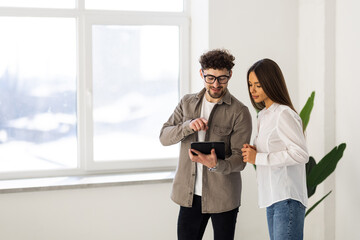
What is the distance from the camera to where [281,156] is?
195 centimetres

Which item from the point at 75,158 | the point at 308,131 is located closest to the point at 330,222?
the point at 308,131

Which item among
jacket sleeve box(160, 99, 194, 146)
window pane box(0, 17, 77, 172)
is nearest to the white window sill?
window pane box(0, 17, 77, 172)

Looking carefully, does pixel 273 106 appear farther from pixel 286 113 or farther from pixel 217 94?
pixel 217 94

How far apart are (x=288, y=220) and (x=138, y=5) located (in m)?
2.28

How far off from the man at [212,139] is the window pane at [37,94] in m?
1.43

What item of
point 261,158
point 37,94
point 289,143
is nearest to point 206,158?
point 261,158

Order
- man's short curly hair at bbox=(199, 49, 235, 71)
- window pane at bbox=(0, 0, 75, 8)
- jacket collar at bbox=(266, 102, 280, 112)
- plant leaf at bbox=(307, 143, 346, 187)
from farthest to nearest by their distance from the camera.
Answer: window pane at bbox=(0, 0, 75, 8) < plant leaf at bbox=(307, 143, 346, 187) < man's short curly hair at bbox=(199, 49, 235, 71) < jacket collar at bbox=(266, 102, 280, 112)

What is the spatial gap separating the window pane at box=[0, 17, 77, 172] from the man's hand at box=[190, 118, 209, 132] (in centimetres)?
161

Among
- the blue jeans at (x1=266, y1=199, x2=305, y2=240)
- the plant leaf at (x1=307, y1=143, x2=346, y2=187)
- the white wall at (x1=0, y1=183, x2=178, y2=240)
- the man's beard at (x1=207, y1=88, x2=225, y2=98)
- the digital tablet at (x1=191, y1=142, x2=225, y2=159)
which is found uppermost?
the man's beard at (x1=207, y1=88, x2=225, y2=98)

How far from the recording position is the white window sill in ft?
10.2

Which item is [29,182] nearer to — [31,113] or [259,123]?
[31,113]

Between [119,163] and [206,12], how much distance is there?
139 cm

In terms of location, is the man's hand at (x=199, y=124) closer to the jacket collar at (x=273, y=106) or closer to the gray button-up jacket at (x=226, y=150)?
the gray button-up jacket at (x=226, y=150)

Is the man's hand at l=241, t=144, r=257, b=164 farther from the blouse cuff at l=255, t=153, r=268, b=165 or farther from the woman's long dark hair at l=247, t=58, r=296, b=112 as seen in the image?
the woman's long dark hair at l=247, t=58, r=296, b=112
